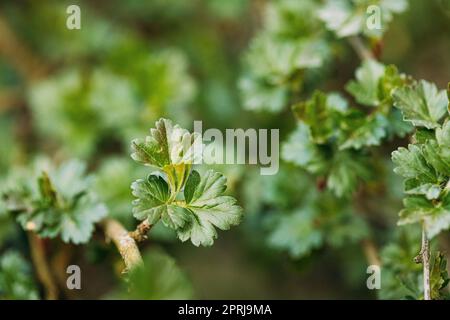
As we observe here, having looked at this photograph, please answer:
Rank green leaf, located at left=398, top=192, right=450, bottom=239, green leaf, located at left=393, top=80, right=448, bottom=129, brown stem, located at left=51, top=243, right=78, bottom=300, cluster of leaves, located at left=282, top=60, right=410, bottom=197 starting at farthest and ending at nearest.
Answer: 1. brown stem, located at left=51, top=243, right=78, bottom=300
2. cluster of leaves, located at left=282, top=60, right=410, bottom=197
3. green leaf, located at left=393, top=80, right=448, bottom=129
4. green leaf, located at left=398, top=192, right=450, bottom=239

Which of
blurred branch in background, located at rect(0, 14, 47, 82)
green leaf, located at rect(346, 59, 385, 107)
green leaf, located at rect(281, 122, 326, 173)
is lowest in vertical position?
green leaf, located at rect(281, 122, 326, 173)

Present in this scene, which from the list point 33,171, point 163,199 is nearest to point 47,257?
point 33,171

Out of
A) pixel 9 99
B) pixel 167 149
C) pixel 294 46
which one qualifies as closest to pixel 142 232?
pixel 167 149

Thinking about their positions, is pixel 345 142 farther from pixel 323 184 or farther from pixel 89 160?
pixel 89 160

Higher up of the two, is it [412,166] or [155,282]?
[412,166]

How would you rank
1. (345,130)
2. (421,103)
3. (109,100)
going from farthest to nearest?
(109,100) → (345,130) → (421,103)

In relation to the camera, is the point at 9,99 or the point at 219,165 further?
the point at 9,99

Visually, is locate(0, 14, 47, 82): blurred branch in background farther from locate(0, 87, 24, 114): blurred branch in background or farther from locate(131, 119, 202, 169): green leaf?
locate(131, 119, 202, 169): green leaf

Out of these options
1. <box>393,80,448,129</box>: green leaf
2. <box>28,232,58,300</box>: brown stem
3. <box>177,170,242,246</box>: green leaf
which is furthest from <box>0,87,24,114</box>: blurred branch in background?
<box>393,80,448,129</box>: green leaf

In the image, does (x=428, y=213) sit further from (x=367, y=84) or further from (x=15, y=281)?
(x=15, y=281)
